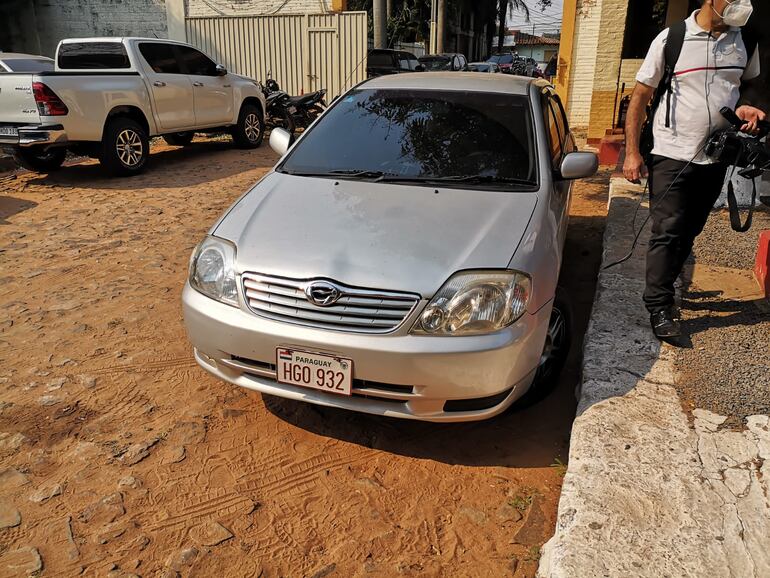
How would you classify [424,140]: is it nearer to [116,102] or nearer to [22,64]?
[116,102]

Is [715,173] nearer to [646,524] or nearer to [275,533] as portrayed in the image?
[646,524]

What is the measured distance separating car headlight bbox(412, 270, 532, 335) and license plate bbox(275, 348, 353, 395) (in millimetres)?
350

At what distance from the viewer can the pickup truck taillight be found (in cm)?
754

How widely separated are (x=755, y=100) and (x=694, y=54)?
811 cm

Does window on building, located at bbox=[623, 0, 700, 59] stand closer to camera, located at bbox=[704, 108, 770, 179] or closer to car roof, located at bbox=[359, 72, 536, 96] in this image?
car roof, located at bbox=[359, 72, 536, 96]

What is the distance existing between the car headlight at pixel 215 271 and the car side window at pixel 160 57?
7195 millimetres

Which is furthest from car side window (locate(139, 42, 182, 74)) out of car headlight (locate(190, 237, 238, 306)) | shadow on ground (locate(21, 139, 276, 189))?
car headlight (locate(190, 237, 238, 306))

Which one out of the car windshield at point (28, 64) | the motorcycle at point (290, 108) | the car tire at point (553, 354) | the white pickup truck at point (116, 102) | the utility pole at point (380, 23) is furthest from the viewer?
the utility pole at point (380, 23)

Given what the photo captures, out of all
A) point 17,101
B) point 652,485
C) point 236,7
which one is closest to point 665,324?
point 652,485

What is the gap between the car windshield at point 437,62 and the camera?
18.6 m

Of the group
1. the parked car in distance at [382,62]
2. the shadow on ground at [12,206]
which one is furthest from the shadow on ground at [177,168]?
the parked car in distance at [382,62]

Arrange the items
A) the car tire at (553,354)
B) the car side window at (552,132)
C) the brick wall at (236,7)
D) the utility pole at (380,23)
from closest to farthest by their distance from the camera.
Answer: the car tire at (553,354)
the car side window at (552,132)
the brick wall at (236,7)
the utility pole at (380,23)

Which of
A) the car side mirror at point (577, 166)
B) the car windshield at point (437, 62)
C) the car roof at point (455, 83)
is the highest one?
the car windshield at point (437, 62)

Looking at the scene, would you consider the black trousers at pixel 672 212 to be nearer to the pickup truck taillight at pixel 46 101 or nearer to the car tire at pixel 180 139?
the pickup truck taillight at pixel 46 101
